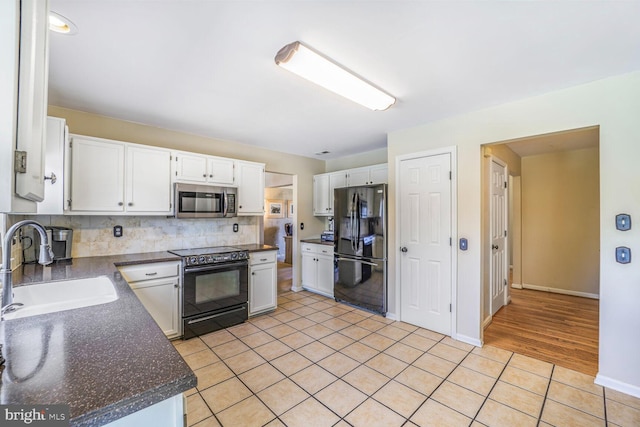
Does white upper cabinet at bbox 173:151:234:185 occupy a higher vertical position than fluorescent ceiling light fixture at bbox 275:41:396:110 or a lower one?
lower

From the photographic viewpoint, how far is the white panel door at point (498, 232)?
134 inches

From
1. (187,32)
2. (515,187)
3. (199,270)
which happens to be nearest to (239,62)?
(187,32)

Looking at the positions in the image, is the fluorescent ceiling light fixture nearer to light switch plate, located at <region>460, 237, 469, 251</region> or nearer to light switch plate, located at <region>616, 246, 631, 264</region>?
light switch plate, located at <region>460, 237, 469, 251</region>

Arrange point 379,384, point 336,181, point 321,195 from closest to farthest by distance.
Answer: point 379,384 → point 336,181 → point 321,195

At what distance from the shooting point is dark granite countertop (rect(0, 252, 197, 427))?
2.22ft

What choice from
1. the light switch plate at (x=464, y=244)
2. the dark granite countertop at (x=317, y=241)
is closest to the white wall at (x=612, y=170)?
the light switch plate at (x=464, y=244)

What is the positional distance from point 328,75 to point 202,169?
206cm

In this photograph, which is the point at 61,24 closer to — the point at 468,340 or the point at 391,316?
the point at 391,316

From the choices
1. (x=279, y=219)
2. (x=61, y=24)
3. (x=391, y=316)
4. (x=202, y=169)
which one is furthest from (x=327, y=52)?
(x=279, y=219)

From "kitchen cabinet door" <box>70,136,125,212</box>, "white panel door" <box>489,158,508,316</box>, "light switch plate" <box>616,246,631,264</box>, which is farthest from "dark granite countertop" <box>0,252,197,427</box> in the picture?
"white panel door" <box>489,158,508,316</box>

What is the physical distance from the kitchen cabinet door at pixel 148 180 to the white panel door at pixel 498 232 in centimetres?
370

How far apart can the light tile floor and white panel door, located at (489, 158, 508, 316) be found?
1184 millimetres

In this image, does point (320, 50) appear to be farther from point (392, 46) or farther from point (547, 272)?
point (547, 272)

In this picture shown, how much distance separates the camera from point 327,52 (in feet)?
5.85
